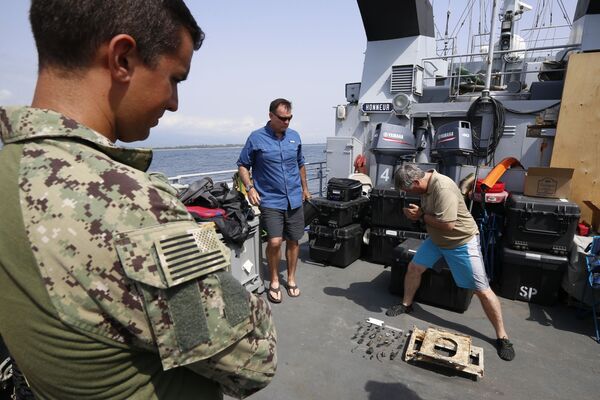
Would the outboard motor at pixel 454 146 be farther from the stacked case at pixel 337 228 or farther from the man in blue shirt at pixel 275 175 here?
the man in blue shirt at pixel 275 175

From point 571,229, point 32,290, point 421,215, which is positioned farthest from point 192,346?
point 571,229

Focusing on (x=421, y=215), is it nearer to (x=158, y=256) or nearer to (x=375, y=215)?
(x=375, y=215)

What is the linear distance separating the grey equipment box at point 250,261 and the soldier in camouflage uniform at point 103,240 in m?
2.81

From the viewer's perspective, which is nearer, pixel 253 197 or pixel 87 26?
pixel 87 26

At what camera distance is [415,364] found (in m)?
2.79

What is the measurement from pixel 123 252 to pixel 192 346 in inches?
8.6

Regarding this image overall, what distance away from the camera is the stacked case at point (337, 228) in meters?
4.78

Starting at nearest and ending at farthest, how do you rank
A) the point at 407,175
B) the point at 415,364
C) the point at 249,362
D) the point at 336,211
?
1. the point at 249,362
2. the point at 415,364
3. the point at 407,175
4. the point at 336,211

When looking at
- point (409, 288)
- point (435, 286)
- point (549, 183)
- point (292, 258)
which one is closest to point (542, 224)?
point (549, 183)

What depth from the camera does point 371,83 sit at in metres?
6.89

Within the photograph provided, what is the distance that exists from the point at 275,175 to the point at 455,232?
1.85 meters

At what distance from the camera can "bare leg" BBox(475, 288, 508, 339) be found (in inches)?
116

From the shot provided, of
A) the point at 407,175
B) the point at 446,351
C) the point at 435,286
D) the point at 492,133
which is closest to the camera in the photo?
the point at 446,351

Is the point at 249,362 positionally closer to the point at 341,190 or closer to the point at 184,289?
the point at 184,289
